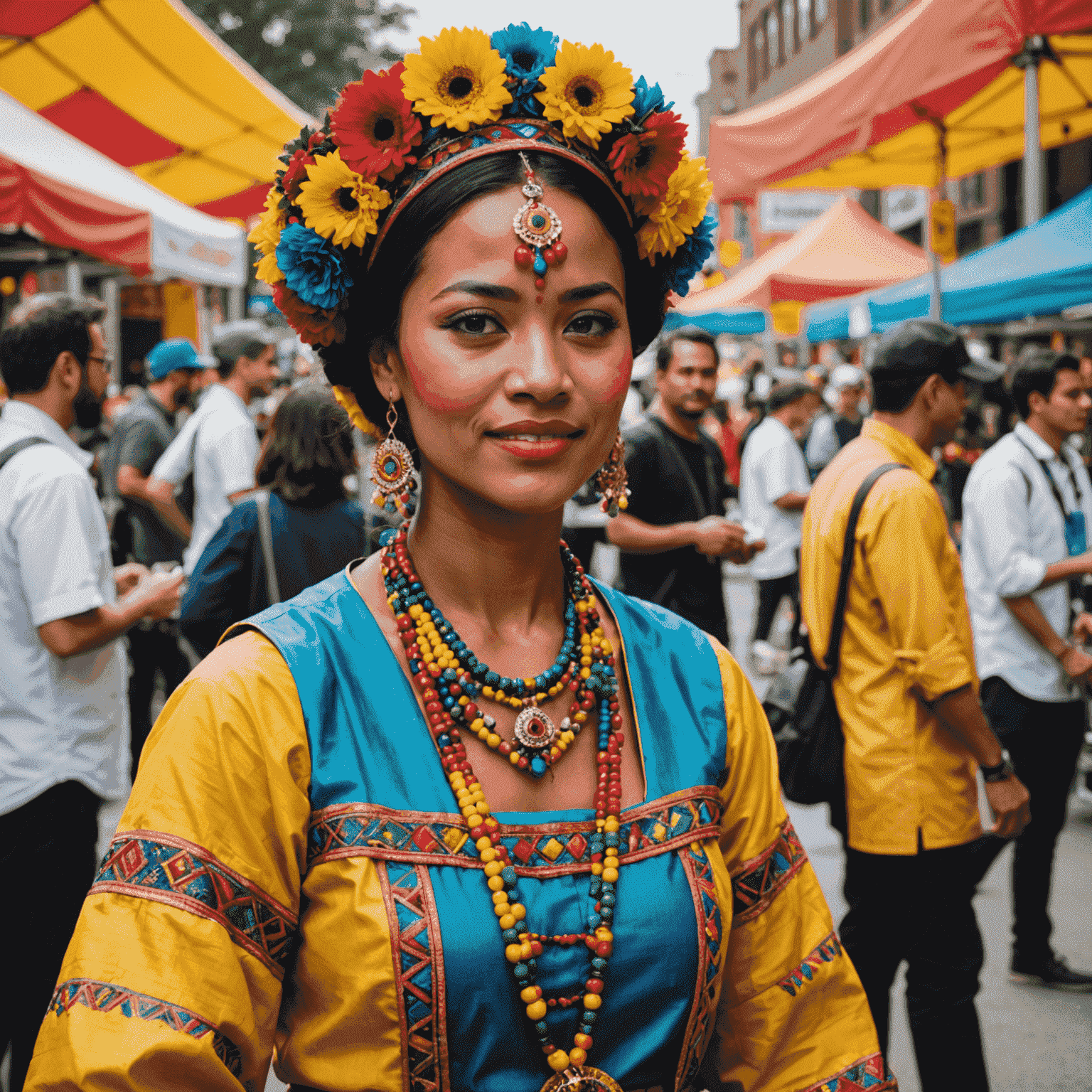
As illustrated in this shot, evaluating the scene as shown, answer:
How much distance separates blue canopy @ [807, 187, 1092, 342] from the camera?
5.59 metres

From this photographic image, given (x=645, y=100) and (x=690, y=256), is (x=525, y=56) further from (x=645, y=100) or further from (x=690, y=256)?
(x=690, y=256)

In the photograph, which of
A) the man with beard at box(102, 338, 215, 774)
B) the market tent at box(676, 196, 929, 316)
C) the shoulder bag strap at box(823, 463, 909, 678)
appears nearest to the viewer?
the shoulder bag strap at box(823, 463, 909, 678)

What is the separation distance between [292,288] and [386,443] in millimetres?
243

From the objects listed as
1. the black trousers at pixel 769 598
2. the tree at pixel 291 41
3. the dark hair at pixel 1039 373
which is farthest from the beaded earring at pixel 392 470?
the tree at pixel 291 41

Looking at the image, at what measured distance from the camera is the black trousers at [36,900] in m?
3.03

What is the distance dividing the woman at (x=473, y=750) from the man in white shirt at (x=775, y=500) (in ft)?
23.2

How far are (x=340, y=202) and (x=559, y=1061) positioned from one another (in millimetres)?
1081

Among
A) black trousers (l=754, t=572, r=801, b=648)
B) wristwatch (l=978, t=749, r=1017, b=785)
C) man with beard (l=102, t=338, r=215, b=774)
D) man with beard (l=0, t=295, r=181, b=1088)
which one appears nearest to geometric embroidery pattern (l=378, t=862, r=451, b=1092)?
man with beard (l=0, t=295, r=181, b=1088)

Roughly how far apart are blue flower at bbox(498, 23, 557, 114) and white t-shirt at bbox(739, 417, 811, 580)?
739 centimetres

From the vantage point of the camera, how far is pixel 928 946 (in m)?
3.13

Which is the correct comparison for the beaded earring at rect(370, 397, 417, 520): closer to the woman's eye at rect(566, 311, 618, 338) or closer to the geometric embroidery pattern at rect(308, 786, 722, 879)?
the woman's eye at rect(566, 311, 618, 338)

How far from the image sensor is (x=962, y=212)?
2141cm

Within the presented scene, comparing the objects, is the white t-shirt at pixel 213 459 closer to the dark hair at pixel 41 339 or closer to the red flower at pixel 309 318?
the dark hair at pixel 41 339

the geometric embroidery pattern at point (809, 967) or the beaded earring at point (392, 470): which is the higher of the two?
the beaded earring at point (392, 470)
